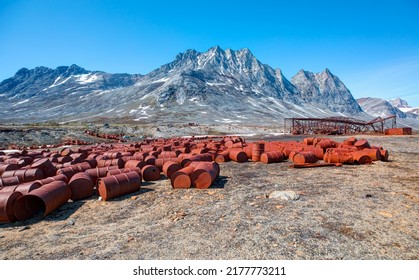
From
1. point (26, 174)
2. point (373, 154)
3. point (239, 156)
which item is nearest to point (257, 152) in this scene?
point (239, 156)

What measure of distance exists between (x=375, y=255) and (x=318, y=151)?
9292mm

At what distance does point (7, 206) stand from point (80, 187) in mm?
1878

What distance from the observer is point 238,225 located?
5.07m

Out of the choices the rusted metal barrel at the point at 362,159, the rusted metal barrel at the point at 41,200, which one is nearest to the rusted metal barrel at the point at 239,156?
the rusted metal barrel at the point at 362,159

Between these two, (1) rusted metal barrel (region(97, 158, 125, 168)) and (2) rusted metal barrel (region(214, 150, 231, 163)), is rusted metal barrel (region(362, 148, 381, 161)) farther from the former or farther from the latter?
A: (1) rusted metal barrel (region(97, 158, 125, 168))

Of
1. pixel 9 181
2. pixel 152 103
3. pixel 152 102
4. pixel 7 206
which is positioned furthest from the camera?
pixel 152 102

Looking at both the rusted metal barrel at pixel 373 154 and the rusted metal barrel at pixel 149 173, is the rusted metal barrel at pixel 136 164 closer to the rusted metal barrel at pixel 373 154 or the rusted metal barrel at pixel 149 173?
the rusted metal barrel at pixel 149 173

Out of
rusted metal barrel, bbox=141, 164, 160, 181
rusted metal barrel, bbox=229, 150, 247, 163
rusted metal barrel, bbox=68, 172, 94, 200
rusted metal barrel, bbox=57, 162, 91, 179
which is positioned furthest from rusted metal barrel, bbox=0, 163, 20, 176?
rusted metal barrel, bbox=229, 150, 247, 163

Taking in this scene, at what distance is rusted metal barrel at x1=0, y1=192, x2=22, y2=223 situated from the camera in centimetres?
580

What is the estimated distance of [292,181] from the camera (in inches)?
330

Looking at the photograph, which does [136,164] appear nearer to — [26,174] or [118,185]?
[118,185]

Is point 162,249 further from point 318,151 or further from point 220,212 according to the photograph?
point 318,151

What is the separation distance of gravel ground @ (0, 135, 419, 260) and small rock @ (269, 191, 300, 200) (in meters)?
0.17
